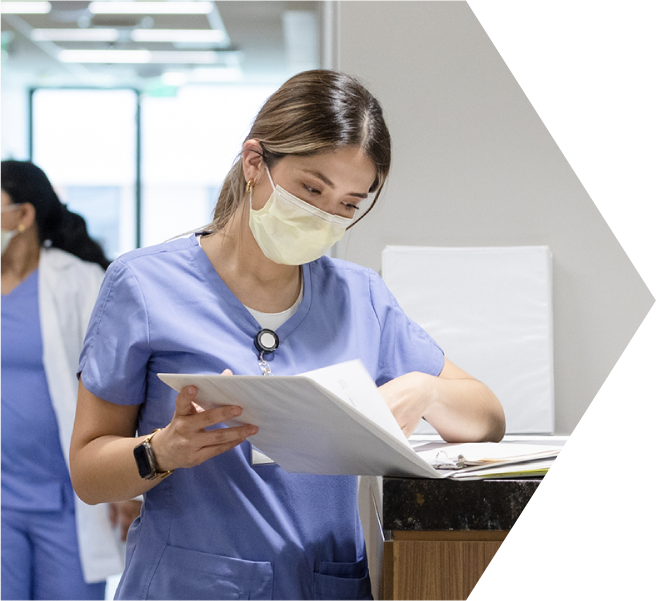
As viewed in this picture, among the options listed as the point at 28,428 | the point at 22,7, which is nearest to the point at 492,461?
the point at 28,428

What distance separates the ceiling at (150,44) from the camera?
234cm

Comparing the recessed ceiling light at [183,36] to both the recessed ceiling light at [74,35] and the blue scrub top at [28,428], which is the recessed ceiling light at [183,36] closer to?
the recessed ceiling light at [74,35]

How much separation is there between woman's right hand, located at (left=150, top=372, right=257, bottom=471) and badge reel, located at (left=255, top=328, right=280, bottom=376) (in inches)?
8.4

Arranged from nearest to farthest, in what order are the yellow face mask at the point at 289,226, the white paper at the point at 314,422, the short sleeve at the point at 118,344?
the white paper at the point at 314,422, the short sleeve at the point at 118,344, the yellow face mask at the point at 289,226

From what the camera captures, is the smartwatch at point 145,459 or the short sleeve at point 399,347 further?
the short sleeve at point 399,347

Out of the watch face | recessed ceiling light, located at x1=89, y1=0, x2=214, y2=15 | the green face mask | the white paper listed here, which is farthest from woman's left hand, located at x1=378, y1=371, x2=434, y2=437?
recessed ceiling light, located at x1=89, y1=0, x2=214, y2=15

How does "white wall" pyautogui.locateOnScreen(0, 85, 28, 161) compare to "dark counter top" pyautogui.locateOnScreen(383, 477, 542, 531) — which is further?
"white wall" pyautogui.locateOnScreen(0, 85, 28, 161)

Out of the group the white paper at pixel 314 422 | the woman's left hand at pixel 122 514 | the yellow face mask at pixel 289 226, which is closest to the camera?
the white paper at pixel 314 422

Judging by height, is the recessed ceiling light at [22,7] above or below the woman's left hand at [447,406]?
above

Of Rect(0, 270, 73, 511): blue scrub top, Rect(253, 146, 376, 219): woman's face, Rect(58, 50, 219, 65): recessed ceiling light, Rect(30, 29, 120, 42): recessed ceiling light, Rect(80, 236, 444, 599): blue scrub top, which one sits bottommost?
Rect(0, 270, 73, 511): blue scrub top

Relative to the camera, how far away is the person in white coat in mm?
2021

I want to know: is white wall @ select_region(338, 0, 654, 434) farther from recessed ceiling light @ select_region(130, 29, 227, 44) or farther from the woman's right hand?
the woman's right hand

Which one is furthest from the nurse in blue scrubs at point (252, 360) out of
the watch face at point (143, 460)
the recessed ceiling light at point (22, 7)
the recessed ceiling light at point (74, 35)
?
the recessed ceiling light at point (22, 7)

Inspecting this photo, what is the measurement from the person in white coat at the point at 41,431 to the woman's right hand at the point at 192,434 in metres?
1.34
